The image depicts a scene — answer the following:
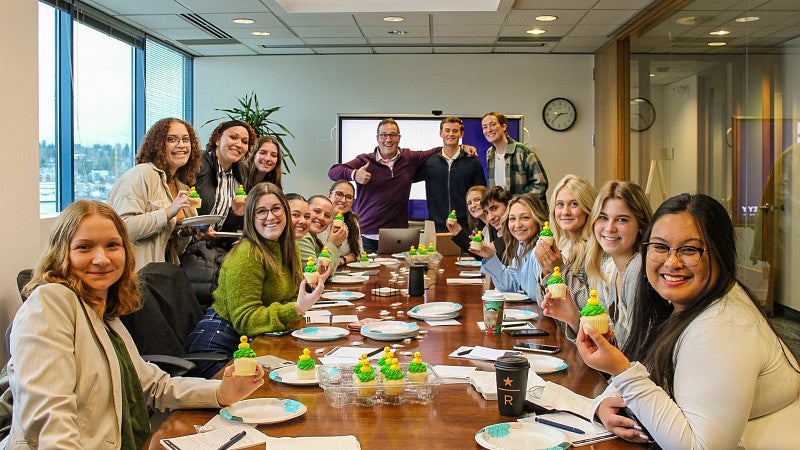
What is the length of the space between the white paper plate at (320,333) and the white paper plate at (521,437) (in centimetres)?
106

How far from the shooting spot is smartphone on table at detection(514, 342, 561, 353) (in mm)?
2516

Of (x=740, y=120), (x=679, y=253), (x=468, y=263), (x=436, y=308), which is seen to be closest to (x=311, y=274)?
(x=436, y=308)

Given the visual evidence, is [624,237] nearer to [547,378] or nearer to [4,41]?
[547,378]

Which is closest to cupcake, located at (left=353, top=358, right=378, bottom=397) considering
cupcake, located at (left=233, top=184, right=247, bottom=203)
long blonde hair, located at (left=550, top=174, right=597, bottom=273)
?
long blonde hair, located at (left=550, top=174, right=597, bottom=273)

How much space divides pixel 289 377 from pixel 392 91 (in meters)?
7.04

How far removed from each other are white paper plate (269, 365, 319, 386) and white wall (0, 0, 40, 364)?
171 centimetres

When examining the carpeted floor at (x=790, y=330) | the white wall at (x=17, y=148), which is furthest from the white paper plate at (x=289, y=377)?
the carpeted floor at (x=790, y=330)

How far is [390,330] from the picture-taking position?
9.25 ft

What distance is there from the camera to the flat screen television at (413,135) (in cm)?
848

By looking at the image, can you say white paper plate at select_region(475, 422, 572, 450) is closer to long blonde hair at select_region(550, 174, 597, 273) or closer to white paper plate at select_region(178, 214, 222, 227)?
long blonde hair at select_region(550, 174, 597, 273)

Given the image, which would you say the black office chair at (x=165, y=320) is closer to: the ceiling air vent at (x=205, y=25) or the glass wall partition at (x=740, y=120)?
the glass wall partition at (x=740, y=120)

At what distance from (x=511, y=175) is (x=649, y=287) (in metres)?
4.35

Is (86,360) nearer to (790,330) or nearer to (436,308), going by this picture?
(436,308)

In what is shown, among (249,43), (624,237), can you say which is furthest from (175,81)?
(624,237)
